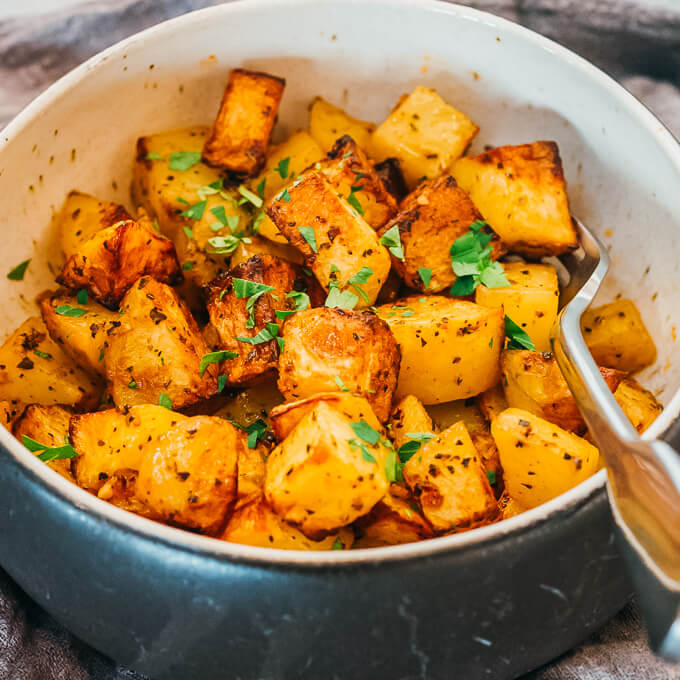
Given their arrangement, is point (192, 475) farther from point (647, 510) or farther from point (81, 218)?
point (81, 218)

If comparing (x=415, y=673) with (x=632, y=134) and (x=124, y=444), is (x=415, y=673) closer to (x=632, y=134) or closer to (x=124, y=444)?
(x=124, y=444)

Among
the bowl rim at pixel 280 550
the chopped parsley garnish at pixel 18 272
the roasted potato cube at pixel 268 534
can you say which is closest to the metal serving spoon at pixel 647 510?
the bowl rim at pixel 280 550

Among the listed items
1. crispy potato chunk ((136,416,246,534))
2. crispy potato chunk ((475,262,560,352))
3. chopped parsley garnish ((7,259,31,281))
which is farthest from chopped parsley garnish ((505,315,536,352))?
chopped parsley garnish ((7,259,31,281))

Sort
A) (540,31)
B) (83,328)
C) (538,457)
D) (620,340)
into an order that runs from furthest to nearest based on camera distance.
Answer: (540,31) → (620,340) → (83,328) → (538,457)

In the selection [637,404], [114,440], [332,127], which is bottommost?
[637,404]

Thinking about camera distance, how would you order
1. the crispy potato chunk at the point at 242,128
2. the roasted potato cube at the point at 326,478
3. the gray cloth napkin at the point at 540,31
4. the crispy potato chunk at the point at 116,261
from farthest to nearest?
the gray cloth napkin at the point at 540,31 → the crispy potato chunk at the point at 242,128 → the crispy potato chunk at the point at 116,261 → the roasted potato cube at the point at 326,478

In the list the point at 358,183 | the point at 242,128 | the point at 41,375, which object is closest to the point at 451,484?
the point at 358,183

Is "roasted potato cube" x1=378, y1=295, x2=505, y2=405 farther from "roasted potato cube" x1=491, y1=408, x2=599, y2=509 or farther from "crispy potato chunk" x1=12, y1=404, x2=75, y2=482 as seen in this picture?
"crispy potato chunk" x1=12, y1=404, x2=75, y2=482

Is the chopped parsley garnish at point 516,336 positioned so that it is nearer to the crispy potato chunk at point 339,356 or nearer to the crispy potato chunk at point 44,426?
the crispy potato chunk at point 339,356
